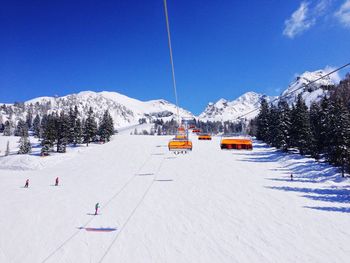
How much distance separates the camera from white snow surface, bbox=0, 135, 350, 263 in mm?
18484

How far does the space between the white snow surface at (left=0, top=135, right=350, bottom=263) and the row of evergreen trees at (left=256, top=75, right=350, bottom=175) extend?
3.61m

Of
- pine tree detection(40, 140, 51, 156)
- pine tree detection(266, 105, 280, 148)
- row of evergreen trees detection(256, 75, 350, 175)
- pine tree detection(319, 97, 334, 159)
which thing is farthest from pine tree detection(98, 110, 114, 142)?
pine tree detection(319, 97, 334, 159)

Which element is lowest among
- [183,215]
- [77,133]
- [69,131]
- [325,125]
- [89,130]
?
[183,215]

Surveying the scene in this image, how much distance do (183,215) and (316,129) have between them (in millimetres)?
40314

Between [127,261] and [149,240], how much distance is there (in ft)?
11.3

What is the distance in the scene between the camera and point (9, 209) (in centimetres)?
3027

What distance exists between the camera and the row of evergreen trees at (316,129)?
1618 inches

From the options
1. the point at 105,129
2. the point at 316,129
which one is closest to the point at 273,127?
the point at 316,129

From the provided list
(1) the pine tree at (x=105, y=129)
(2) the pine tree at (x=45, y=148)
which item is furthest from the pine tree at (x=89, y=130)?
(2) the pine tree at (x=45, y=148)

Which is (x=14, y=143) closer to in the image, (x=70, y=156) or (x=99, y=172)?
(x=70, y=156)

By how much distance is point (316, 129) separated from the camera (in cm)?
5494

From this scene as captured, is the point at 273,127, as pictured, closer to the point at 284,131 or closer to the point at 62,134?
the point at 284,131

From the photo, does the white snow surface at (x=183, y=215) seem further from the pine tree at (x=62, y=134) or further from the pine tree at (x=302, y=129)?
the pine tree at (x=62, y=134)

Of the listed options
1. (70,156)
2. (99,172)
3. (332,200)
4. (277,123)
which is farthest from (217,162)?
(70,156)
